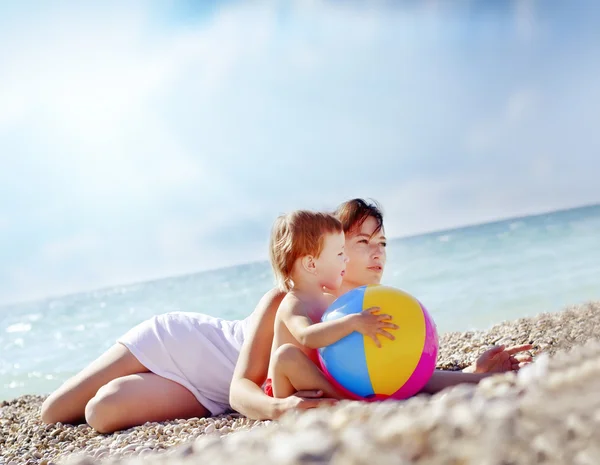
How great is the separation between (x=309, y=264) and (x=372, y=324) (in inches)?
32.3

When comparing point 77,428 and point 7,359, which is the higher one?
point 77,428

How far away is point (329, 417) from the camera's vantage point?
62.8 inches

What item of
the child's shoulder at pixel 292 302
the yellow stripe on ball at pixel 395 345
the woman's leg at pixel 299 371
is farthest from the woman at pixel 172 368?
the yellow stripe on ball at pixel 395 345

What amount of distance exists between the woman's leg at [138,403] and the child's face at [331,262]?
162cm

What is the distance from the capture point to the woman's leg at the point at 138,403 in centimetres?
475

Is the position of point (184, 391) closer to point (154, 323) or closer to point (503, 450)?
point (154, 323)

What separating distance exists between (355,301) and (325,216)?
777 millimetres

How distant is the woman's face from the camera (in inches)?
201

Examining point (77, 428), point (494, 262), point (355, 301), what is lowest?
point (494, 262)

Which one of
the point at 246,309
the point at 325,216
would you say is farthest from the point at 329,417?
the point at 246,309

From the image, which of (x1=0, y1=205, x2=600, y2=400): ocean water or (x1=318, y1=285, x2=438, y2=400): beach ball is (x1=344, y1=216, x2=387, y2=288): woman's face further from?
(x1=0, y1=205, x2=600, y2=400): ocean water

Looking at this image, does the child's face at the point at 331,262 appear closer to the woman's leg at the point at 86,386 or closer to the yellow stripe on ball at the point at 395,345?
the yellow stripe on ball at the point at 395,345

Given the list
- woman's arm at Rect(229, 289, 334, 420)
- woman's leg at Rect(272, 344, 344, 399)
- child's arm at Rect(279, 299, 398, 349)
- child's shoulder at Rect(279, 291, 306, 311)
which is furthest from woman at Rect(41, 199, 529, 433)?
child's arm at Rect(279, 299, 398, 349)

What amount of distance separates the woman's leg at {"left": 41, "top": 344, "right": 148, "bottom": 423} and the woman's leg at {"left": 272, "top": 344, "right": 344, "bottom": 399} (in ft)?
5.82
